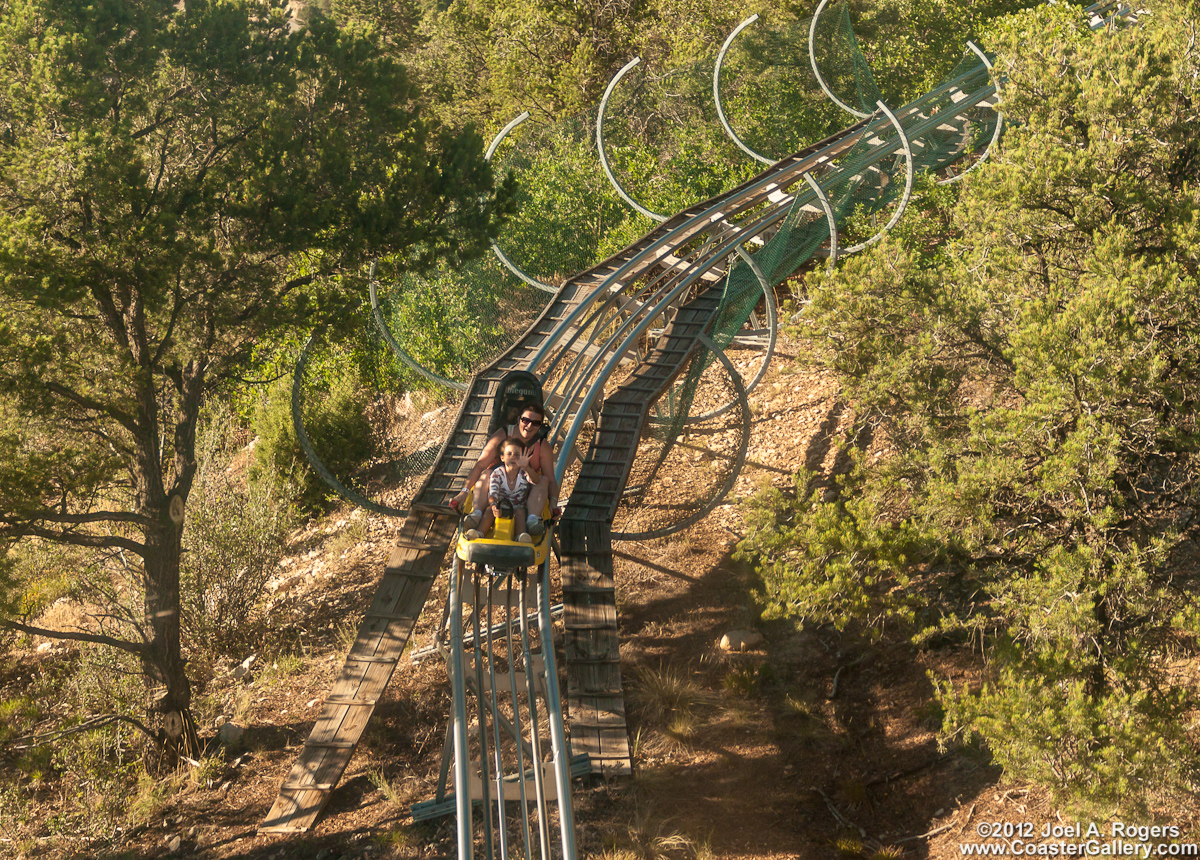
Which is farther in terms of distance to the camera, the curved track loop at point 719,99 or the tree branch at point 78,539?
the curved track loop at point 719,99

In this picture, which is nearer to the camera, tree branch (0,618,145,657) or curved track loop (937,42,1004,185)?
curved track loop (937,42,1004,185)

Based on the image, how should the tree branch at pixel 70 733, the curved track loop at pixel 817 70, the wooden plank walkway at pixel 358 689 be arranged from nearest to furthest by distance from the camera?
the wooden plank walkway at pixel 358 689 → the tree branch at pixel 70 733 → the curved track loop at pixel 817 70

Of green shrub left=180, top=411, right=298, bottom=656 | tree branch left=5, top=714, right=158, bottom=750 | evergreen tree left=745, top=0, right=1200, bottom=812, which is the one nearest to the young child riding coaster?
evergreen tree left=745, top=0, right=1200, bottom=812

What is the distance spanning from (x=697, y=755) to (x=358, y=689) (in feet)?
10.1

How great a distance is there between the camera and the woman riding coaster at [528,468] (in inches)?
264

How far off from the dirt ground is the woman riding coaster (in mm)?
2273

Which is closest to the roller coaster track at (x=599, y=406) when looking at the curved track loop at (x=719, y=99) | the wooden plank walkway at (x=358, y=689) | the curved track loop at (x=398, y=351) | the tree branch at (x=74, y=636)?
the wooden plank walkway at (x=358, y=689)

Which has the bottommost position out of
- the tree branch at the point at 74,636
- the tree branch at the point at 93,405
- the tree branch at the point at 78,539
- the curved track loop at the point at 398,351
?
the tree branch at the point at 74,636

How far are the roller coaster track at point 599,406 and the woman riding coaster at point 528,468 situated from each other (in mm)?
570

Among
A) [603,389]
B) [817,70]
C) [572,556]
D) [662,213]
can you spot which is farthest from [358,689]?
[817,70]

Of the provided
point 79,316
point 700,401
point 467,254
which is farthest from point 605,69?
point 79,316

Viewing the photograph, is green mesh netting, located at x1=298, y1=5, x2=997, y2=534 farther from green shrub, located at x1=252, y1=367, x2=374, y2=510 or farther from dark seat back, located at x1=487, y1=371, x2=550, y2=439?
dark seat back, located at x1=487, y1=371, x2=550, y2=439

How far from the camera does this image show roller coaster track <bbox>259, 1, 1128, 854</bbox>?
7.70m

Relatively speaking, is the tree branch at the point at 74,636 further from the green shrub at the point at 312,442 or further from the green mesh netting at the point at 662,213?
the green shrub at the point at 312,442
